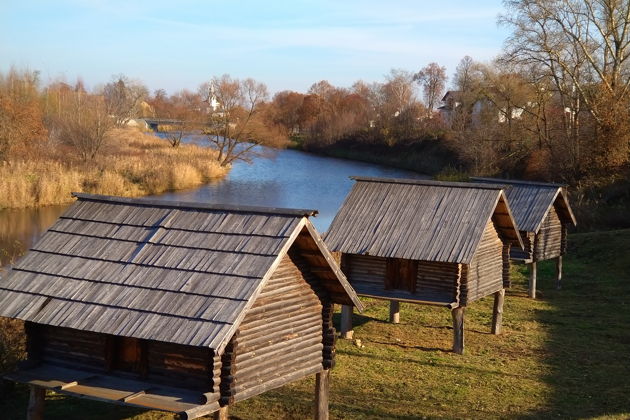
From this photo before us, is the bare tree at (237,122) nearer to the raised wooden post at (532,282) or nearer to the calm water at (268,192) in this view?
the calm water at (268,192)

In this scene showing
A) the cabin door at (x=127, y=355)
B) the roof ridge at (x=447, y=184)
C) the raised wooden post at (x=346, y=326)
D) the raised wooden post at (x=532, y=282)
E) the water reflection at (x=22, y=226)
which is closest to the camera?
the cabin door at (x=127, y=355)

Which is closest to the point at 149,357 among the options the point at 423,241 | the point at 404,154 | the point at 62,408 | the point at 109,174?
the point at 62,408

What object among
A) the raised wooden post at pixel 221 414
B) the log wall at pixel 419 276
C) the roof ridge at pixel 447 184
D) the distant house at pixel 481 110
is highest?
the distant house at pixel 481 110

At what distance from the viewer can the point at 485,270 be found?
16703 mm

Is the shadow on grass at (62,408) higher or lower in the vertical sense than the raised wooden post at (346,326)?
lower

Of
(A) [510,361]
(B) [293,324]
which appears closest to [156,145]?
(A) [510,361]

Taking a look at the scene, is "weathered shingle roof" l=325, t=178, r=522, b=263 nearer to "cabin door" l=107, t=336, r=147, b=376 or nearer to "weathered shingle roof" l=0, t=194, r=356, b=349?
"weathered shingle roof" l=0, t=194, r=356, b=349

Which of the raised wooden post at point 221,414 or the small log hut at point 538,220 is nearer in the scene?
the raised wooden post at point 221,414

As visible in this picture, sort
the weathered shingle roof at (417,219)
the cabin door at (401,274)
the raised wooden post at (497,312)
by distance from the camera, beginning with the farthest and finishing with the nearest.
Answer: the raised wooden post at (497,312), the cabin door at (401,274), the weathered shingle roof at (417,219)


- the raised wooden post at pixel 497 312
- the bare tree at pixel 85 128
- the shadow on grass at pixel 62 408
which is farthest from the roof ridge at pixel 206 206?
the bare tree at pixel 85 128

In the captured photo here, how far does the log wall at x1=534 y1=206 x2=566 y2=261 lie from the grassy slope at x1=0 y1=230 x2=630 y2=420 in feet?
4.58

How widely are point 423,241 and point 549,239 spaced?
29.9 ft

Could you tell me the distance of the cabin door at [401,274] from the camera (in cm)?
1598

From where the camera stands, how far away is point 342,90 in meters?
119
